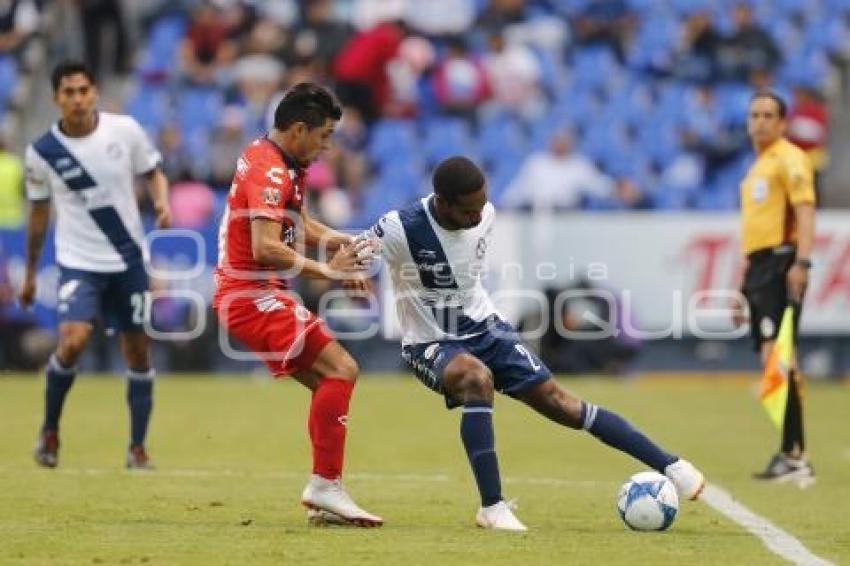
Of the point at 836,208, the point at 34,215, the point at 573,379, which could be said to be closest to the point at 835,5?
the point at 836,208

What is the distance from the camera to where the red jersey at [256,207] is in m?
9.28

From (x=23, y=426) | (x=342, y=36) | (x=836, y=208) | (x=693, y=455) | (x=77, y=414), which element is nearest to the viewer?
(x=693, y=455)

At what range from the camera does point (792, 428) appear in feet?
42.1

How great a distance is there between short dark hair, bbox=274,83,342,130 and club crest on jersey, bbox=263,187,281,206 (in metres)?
0.42

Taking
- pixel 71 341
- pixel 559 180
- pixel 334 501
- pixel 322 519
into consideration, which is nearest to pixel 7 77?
pixel 559 180

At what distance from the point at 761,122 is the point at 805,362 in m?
10.0

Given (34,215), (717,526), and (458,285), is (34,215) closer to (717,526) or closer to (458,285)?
(458,285)

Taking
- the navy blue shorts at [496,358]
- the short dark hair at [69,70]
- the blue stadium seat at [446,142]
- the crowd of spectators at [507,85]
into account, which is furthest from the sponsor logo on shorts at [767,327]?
the blue stadium seat at [446,142]

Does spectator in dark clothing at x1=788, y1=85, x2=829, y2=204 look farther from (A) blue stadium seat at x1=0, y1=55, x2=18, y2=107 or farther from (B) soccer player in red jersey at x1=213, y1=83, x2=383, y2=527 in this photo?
(B) soccer player in red jersey at x1=213, y1=83, x2=383, y2=527

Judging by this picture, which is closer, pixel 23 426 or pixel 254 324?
pixel 254 324

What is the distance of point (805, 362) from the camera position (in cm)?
2261

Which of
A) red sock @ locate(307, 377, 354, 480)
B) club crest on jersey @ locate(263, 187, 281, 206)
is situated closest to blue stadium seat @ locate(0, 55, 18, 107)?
club crest on jersey @ locate(263, 187, 281, 206)

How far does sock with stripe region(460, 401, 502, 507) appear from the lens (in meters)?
9.29

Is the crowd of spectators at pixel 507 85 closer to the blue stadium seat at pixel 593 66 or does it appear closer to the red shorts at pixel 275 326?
the blue stadium seat at pixel 593 66
